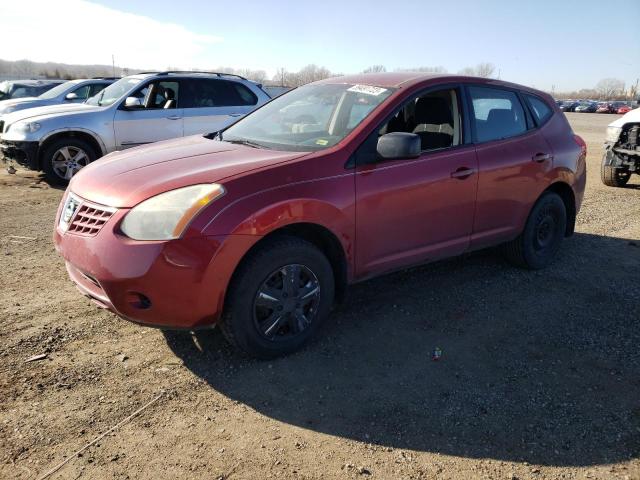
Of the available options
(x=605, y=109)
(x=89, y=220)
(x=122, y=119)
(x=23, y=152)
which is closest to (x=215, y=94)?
(x=122, y=119)

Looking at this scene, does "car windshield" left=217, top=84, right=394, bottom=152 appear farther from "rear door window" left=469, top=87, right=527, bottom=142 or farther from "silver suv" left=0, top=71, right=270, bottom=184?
"silver suv" left=0, top=71, right=270, bottom=184

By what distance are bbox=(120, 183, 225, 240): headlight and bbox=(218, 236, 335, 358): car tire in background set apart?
0.42 metres

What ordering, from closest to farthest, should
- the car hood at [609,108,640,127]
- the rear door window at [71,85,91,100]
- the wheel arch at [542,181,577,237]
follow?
the wheel arch at [542,181,577,237] < the car hood at [609,108,640,127] < the rear door window at [71,85,91,100]

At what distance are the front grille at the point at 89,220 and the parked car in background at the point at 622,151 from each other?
887cm

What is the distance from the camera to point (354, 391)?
3035mm

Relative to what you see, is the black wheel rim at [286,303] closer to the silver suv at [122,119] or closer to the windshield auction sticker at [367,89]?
the windshield auction sticker at [367,89]

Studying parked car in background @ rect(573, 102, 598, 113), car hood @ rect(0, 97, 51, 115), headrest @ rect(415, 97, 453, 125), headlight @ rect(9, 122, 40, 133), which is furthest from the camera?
parked car in background @ rect(573, 102, 598, 113)

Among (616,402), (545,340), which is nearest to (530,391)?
(616,402)

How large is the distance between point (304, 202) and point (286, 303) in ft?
2.09

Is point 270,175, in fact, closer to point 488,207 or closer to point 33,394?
point 33,394

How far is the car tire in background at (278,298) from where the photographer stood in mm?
3057

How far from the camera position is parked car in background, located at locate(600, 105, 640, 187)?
353 inches

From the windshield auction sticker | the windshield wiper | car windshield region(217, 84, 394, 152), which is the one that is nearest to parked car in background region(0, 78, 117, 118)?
car windshield region(217, 84, 394, 152)

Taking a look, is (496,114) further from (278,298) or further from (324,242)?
(278,298)
